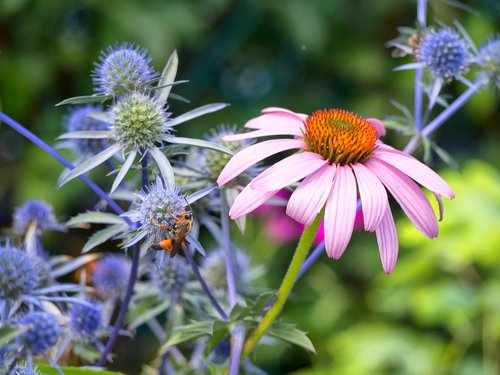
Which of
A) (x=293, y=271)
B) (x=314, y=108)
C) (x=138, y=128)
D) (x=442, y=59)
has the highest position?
(x=314, y=108)

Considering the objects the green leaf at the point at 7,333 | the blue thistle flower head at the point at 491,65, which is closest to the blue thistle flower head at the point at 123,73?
the green leaf at the point at 7,333

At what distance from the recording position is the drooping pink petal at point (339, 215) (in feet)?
1.71

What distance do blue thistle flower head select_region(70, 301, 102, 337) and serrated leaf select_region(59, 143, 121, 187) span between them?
15 centimetres

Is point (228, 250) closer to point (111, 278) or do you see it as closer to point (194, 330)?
point (194, 330)

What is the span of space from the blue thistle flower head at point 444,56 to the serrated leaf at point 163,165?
1.09ft

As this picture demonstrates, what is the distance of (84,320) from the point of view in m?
0.71

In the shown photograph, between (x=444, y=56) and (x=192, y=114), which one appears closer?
(x=192, y=114)

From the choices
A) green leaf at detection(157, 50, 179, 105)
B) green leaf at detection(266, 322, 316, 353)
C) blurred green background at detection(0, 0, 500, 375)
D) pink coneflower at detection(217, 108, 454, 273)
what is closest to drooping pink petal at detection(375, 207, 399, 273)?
pink coneflower at detection(217, 108, 454, 273)

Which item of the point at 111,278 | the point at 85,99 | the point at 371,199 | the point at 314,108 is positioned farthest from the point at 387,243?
the point at 314,108

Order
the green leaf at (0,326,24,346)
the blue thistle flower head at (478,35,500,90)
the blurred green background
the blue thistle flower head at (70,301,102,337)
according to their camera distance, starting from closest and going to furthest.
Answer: the green leaf at (0,326,24,346) < the blue thistle flower head at (70,301,102,337) < the blue thistle flower head at (478,35,500,90) < the blurred green background

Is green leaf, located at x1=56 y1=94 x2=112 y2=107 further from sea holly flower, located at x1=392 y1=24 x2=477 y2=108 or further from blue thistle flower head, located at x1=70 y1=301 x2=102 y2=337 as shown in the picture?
sea holly flower, located at x1=392 y1=24 x2=477 y2=108

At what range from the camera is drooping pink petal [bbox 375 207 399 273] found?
555mm

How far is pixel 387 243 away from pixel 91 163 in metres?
0.25

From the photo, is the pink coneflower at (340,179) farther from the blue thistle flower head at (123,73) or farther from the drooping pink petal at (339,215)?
the blue thistle flower head at (123,73)
